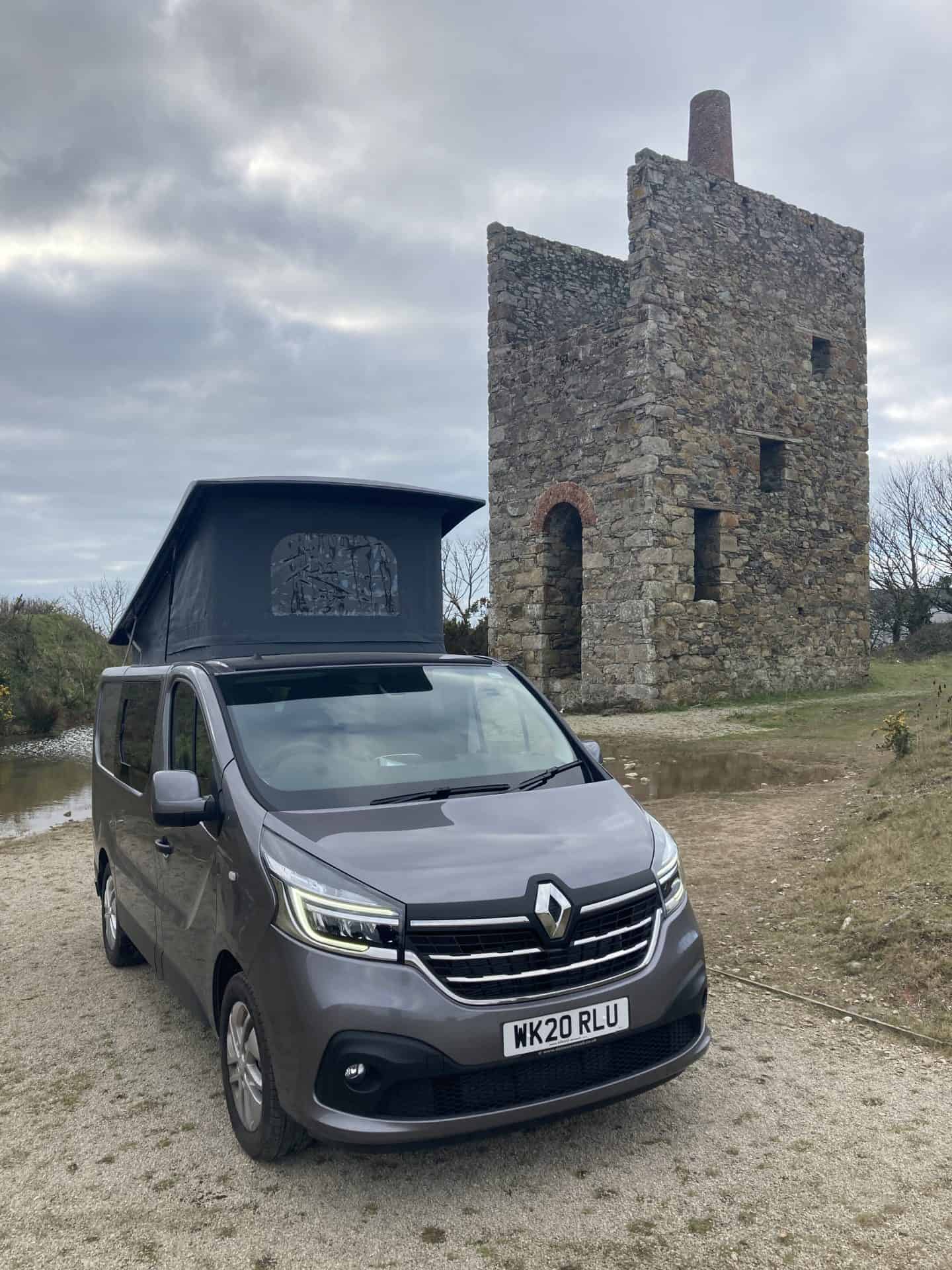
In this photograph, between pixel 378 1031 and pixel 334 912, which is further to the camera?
pixel 334 912

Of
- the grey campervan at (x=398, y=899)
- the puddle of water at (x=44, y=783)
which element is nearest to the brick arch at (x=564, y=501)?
the puddle of water at (x=44, y=783)

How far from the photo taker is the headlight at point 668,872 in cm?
344

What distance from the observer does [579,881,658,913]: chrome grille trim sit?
10.3ft

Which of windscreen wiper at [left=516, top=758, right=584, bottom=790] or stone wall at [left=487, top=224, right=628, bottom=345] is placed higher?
stone wall at [left=487, top=224, right=628, bottom=345]

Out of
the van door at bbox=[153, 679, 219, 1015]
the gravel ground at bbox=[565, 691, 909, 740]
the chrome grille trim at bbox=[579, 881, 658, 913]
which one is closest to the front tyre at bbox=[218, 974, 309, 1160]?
the van door at bbox=[153, 679, 219, 1015]

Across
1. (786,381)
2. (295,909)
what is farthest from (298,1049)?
(786,381)

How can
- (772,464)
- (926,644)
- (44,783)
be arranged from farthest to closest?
(926,644) → (772,464) → (44,783)

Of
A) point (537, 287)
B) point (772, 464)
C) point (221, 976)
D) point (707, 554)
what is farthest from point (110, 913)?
point (537, 287)

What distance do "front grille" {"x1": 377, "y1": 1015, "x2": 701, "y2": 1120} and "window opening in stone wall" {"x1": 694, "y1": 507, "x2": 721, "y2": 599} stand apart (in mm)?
16771

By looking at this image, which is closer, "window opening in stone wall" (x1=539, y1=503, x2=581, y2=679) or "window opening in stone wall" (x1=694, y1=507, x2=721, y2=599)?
"window opening in stone wall" (x1=694, y1=507, x2=721, y2=599)

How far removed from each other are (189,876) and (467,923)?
4.73ft

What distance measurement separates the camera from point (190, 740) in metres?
4.23

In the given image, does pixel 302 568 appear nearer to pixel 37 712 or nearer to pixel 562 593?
pixel 562 593

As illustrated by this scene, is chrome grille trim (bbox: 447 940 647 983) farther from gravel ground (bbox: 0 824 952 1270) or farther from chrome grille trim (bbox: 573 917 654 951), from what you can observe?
gravel ground (bbox: 0 824 952 1270)
